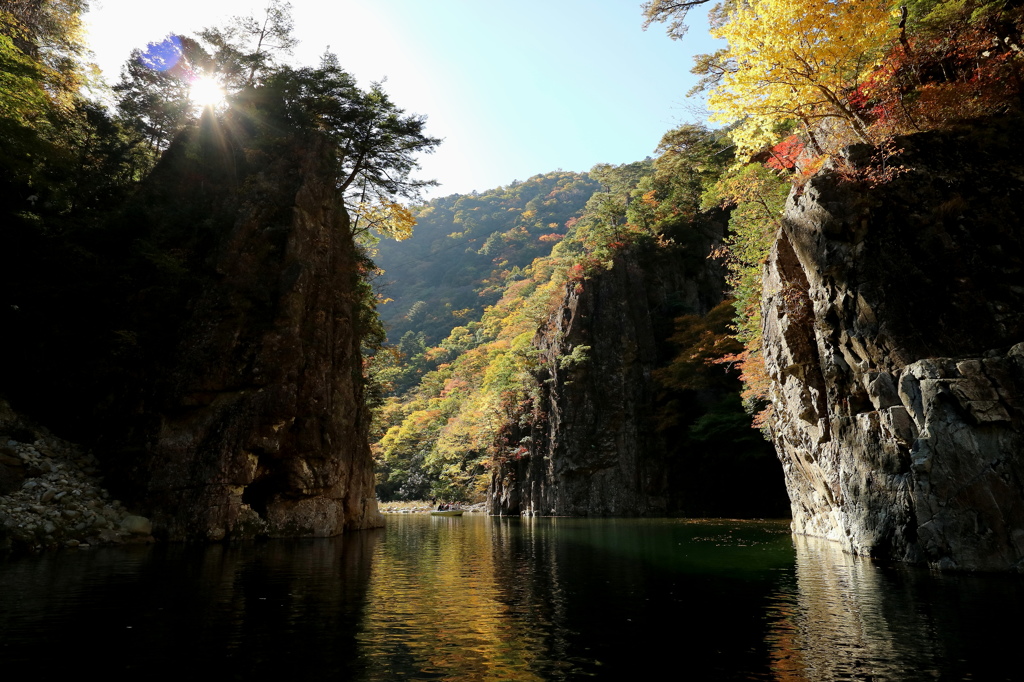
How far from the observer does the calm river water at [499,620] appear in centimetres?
514

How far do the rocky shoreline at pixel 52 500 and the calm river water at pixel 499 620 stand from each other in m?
1.17

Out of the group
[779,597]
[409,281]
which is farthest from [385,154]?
[409,281]

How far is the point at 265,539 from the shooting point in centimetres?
1695

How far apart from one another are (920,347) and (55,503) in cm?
2022

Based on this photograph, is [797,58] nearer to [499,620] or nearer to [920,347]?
[920,347]

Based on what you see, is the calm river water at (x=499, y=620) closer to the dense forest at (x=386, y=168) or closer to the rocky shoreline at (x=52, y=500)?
the rocky shoreline at (x=52, y=500)

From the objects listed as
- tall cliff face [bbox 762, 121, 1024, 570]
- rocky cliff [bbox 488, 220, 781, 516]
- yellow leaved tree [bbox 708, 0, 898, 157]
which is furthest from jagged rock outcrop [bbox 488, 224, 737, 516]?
yellow leaved tree [bbox 708, 0, 898, 157]

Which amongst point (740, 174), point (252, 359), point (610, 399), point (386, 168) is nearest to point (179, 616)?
point (252, 359)

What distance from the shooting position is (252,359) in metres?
18.2

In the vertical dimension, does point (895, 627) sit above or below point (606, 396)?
below

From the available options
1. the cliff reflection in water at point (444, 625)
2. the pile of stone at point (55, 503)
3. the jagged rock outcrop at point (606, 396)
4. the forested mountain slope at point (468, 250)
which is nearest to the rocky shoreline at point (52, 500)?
the pile of stone at point (55, 503)

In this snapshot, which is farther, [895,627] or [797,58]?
[797,58]

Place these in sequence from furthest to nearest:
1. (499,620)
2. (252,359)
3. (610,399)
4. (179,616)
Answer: (610,399) → (252,359) → (499,620) → (179,616)

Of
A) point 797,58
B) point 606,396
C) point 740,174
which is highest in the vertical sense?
point 740,174
